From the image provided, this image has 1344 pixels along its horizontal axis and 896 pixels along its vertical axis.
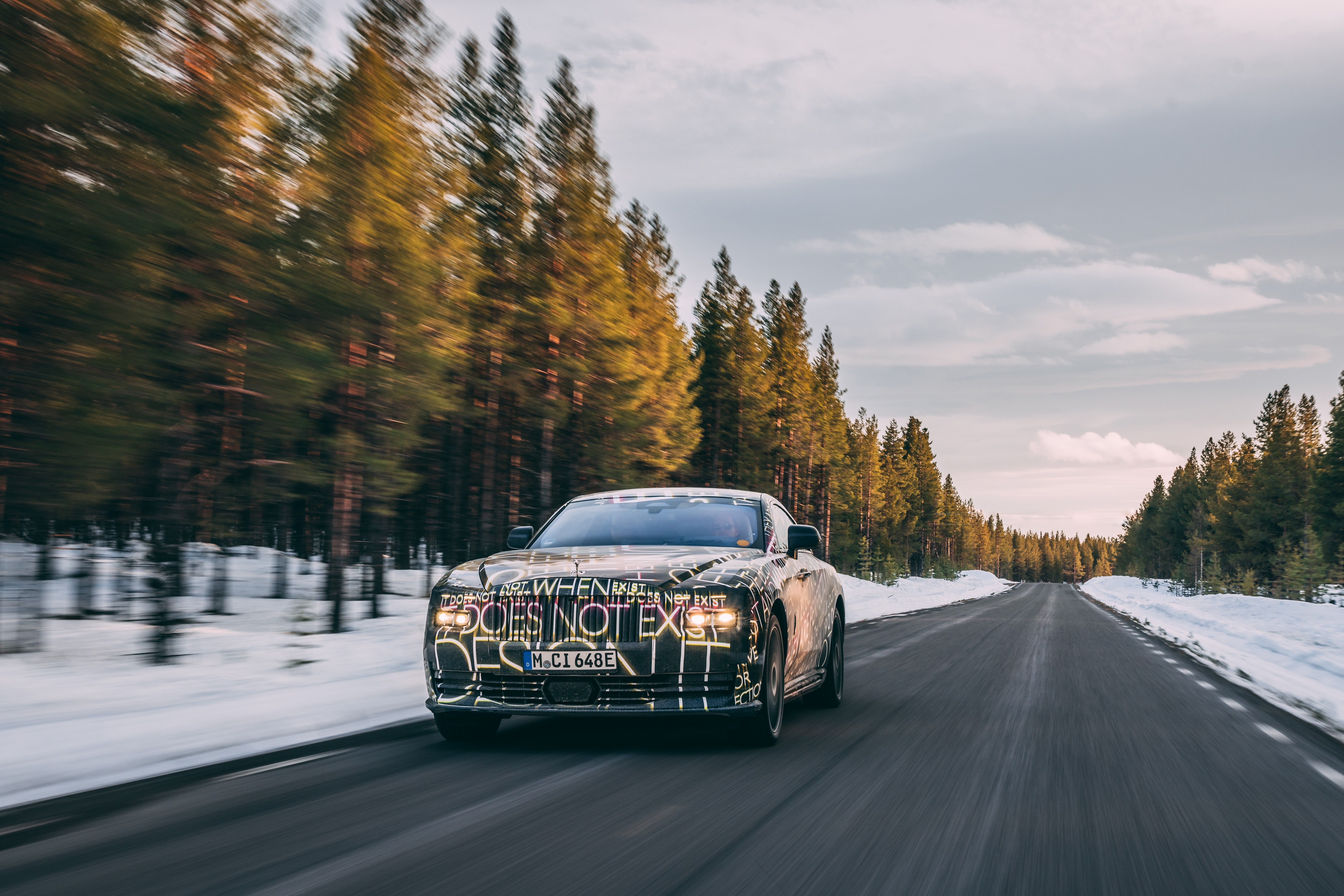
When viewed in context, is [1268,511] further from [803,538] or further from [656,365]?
[803,538]

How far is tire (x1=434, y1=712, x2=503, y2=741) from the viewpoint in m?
6.99

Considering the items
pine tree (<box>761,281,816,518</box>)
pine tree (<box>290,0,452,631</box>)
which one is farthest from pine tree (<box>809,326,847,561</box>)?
pine tree (<box>290,0,452,631</box>)

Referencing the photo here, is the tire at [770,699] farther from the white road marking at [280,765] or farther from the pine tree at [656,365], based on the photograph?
the pine tree at [656,365]

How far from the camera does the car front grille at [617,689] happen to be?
6.45 meters

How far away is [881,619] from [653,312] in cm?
1727

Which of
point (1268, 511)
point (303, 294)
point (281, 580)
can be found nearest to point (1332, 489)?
point (1268, 511)

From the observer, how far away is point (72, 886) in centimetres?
383

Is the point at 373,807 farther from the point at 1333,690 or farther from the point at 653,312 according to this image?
the point at 653,312

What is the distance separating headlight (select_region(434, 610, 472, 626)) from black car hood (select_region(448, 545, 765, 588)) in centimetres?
19

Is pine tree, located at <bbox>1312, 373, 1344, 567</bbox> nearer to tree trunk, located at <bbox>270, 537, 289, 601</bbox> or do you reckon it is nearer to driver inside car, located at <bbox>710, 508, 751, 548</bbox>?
tree trunk, located at <bbox>270, 537, 289, 601</bbox>

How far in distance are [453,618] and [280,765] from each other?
1.32m

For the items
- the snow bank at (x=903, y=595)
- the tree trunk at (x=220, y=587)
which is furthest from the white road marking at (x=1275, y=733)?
the tree trunk at (x=220, y=587)

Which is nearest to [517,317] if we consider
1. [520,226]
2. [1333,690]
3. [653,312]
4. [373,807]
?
[520,226]

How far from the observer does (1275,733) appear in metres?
8.24
